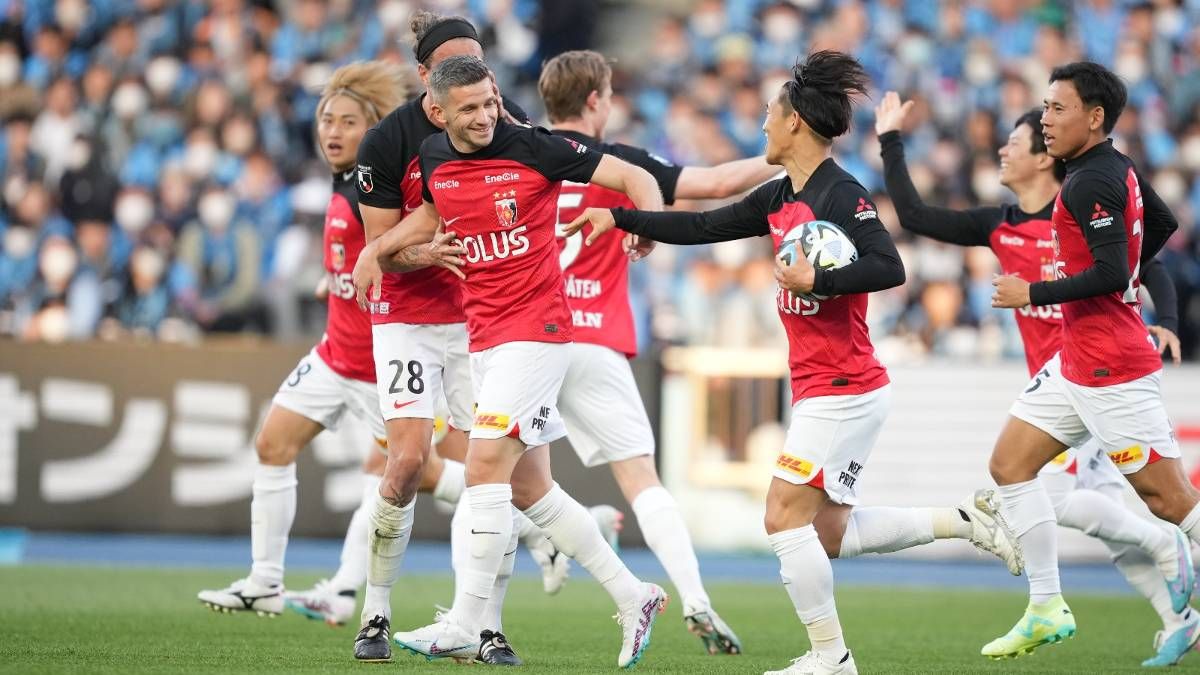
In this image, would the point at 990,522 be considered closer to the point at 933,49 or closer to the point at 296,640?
the point at 296,640

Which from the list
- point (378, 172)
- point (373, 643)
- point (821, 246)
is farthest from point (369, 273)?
point (821, 246)

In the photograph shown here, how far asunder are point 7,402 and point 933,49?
11.0 metres

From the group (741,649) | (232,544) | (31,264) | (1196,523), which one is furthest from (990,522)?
(31,264)

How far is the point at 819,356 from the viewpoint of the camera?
623cm

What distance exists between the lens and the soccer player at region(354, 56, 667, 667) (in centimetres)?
645

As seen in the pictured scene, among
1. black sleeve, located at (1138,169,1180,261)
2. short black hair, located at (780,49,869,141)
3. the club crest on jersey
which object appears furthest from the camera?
black sleeve, located at (1138,169,1180,261)

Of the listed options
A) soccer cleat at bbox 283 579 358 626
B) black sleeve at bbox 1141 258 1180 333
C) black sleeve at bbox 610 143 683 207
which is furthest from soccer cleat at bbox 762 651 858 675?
soccer cleat at bbox 283 579 358 626

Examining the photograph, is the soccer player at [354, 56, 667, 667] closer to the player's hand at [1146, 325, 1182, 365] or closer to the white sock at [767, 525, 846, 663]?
the white sock at [767, 525, 846, 663]

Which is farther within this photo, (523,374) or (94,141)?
(94,141)

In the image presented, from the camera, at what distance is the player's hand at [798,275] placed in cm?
587

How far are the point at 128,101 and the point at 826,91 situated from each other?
12761 millimetres

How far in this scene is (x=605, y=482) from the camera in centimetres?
1307

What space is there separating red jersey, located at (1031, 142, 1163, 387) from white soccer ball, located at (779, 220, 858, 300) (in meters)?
1.40

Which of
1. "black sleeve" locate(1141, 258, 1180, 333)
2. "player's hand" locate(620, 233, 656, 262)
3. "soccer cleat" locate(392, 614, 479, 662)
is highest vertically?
"player's hand" locate(620, 233, 656, 262)
